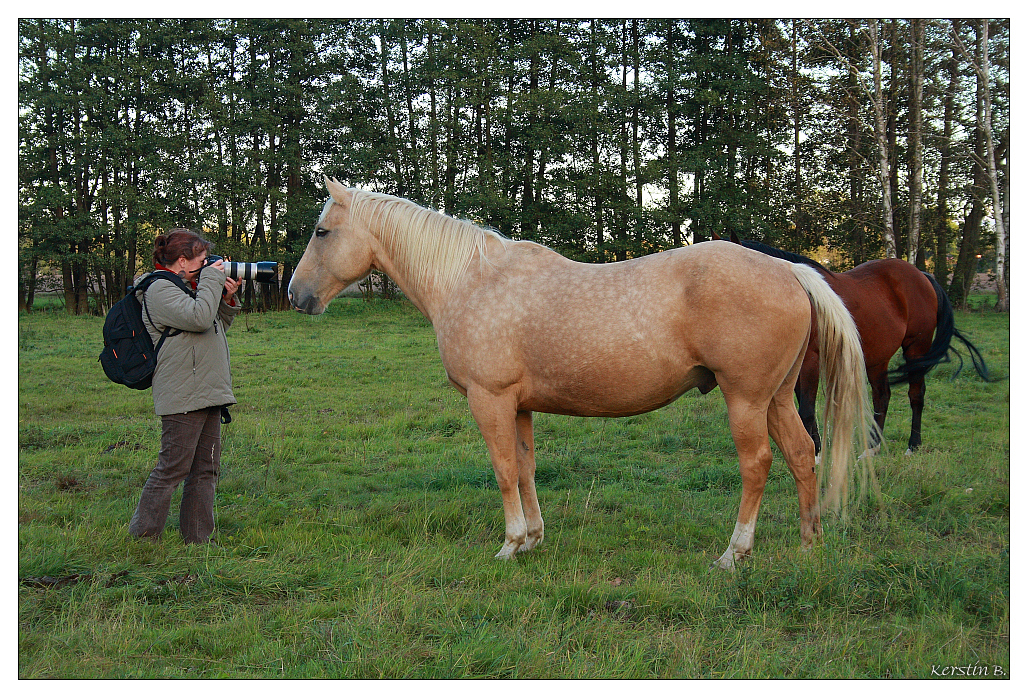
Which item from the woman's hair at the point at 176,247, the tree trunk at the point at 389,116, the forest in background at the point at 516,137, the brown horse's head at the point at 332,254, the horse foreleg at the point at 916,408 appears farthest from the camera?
the tree trunk at the point at 389,116

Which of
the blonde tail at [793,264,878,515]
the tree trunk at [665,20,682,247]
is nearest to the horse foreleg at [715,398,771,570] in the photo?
the blonde tail at [793,264,878,515]

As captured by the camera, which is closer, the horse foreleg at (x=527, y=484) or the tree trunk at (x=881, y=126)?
the horse foreleg at (x=527, y=484)

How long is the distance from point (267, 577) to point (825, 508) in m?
3.27

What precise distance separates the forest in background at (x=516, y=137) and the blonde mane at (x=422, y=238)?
11621mm

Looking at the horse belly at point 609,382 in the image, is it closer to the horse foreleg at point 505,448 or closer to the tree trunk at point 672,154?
the horse foreleg at point 505,448

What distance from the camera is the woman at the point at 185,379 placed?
3760 mm

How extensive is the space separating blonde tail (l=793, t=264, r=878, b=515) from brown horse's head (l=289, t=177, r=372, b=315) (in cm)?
275

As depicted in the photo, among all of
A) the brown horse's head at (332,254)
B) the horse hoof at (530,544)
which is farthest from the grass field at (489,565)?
the brown horse's head at (332,254)

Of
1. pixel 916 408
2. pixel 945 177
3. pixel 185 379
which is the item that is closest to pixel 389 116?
pixel 945 177

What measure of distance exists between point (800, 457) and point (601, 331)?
1.44m

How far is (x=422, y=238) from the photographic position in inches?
164

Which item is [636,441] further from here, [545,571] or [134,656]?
[134,656]

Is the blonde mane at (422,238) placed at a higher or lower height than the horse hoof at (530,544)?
higher

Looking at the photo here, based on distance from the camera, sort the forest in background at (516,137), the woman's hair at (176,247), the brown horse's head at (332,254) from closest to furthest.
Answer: the woman's hair at (176,247), the brown horse's head at (332,254), the forest in background at (516,137)
